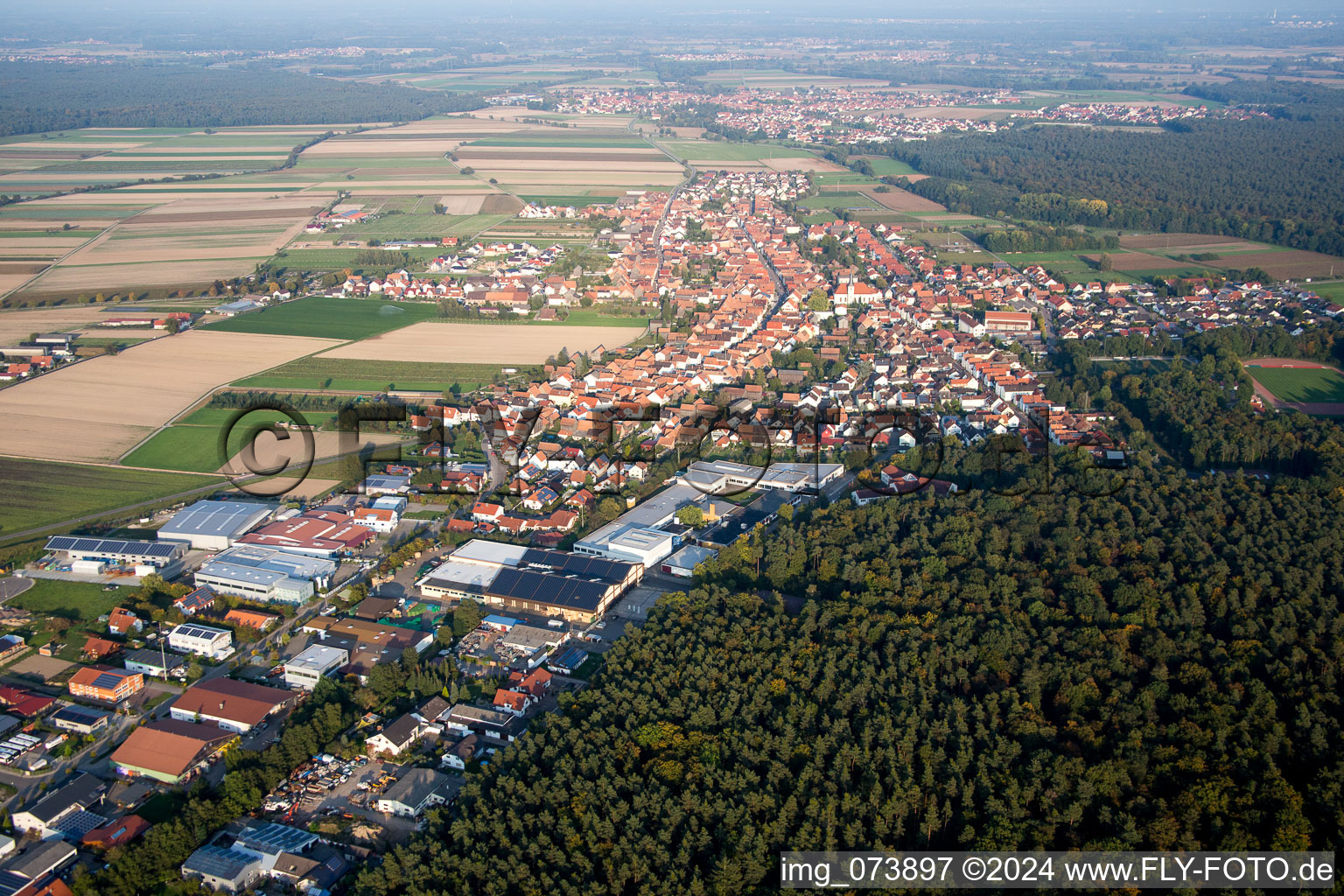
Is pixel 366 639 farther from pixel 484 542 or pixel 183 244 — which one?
pixel 183 244

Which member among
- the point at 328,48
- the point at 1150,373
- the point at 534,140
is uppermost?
the point at 328,48

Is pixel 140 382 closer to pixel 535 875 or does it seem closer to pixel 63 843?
pixel 63 843

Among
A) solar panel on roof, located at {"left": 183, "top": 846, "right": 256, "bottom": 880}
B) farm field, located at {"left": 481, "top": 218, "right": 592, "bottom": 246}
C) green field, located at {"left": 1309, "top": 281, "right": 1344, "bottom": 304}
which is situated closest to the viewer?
solar panel on roof, located at {"left": 183, "top": 846, "right": 256, "bottom": 880}

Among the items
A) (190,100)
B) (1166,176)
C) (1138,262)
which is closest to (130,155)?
(190,100)

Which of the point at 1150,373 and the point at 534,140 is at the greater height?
the point at 534,140

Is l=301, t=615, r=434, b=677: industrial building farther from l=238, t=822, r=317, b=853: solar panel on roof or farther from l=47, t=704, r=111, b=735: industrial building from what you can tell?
l=238, t=822, r=317, b=853: solar panel on roof

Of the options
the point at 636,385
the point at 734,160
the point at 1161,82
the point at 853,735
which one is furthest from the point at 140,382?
the point at 1161,82

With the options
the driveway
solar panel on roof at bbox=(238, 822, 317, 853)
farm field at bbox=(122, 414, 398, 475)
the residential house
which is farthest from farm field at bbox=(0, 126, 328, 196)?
solar panel on roof at bbox=(238, 822, 317, 853)
